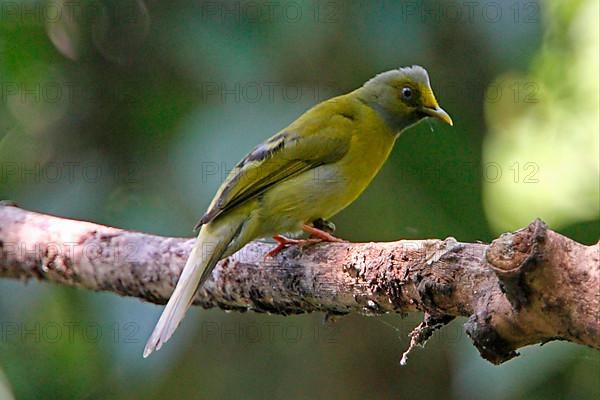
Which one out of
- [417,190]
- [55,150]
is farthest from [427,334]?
[55,150]

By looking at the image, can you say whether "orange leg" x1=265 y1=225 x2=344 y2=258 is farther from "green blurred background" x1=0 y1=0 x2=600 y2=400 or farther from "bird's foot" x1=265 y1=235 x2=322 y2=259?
"green blurred background" x1=0 y1=0 x2=600 y2=400

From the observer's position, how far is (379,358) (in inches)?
161

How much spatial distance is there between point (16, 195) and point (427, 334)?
245cm

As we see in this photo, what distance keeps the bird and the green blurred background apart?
106 millimetres

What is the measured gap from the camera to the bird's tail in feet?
9.12

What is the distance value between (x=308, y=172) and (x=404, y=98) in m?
0.61

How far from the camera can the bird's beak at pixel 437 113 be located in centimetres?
Result: 357

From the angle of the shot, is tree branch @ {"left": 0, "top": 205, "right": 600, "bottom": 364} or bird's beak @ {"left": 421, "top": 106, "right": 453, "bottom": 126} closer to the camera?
tree branch @ {"left": 0, "top": 205, "right": 600, "bottom": 364}

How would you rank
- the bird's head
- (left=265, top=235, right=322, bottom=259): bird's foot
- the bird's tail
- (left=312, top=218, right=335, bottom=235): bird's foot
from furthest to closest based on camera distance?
the bird's head < (left=312, top=218, right=335, bottom=235): bird's foot < (left=265, top=235, right=322, bottom=259): bird's foot < the bird's tail

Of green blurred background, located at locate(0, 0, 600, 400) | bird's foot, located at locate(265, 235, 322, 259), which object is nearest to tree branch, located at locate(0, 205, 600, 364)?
bird's foot, located at locate(265, 235, 322, 259)

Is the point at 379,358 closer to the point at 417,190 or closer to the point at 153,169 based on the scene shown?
the point at 417,190

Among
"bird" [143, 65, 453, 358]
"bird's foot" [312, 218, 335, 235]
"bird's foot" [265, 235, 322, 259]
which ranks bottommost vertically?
"bird's foot" [312, 218, 335, 235]

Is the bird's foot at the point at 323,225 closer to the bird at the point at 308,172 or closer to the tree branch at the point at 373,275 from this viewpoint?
the bird at the point at 308,172

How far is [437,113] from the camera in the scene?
11.9ft
